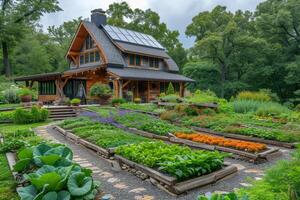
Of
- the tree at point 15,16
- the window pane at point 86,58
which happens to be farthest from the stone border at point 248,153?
the tree at point 15,16

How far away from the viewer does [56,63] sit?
44.4m

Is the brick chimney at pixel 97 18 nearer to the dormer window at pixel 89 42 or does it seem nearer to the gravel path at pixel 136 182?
the dormer window at pixel 89 42

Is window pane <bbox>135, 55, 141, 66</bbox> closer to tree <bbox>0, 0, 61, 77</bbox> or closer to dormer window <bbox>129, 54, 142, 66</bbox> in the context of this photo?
dormer window <bbox>129, 54, 142, 66</bbox>

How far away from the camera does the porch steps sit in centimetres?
1512

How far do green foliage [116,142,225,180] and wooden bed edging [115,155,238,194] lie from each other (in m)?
0.10

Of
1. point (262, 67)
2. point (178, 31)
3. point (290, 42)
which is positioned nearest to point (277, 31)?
point (290, 42)

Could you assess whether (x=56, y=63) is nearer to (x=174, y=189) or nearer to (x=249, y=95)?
(x=249, y=95)

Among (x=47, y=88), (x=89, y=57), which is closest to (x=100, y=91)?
(x=89, y=57)

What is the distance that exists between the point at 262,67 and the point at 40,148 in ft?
88.3

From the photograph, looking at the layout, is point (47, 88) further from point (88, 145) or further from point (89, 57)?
point (88, 145)

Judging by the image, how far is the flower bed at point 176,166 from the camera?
4.57m

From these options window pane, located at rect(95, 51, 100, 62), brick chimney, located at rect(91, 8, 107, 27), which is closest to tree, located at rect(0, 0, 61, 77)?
brick chimney, located at rect(91, 8, 107, 27)

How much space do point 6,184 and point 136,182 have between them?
2274 mm

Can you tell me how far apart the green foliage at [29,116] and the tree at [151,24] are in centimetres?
2922
